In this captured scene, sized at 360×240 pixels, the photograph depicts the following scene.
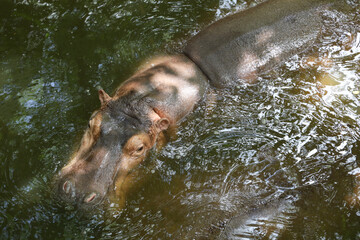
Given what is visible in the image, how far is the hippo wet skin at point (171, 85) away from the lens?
456 centimetres

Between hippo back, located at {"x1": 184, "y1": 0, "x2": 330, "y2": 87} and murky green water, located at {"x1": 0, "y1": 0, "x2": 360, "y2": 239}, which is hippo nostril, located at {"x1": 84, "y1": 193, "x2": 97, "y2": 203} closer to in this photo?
murky green water, located at {"x1": 0, "y1": 0, "x2": 360, "y2": 239}

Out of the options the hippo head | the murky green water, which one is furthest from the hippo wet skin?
the murky green water

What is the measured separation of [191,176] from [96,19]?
11.8ft

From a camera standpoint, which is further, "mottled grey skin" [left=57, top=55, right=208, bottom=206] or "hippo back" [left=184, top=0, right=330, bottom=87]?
"hippo back" [left=184, top=0, right=330, bottom=87]

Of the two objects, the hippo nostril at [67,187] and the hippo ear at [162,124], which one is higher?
the hippo nostril at [67,187]

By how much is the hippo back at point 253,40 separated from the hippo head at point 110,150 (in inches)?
53.7

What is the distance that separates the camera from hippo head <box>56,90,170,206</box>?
438 centimetres

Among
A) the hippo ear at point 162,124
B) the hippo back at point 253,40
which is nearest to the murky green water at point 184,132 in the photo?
the hippo back at point 253,40

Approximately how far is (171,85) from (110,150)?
4.82 feet

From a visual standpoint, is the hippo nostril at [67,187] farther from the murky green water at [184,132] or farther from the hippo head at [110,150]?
the murky green water at [184,132]

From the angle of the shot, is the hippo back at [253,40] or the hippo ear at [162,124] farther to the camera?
the hippo back at [253,40]

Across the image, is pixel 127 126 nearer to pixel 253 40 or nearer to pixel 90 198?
pixel 90 198

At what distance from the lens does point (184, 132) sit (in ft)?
18.3

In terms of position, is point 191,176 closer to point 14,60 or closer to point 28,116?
point 28,116
